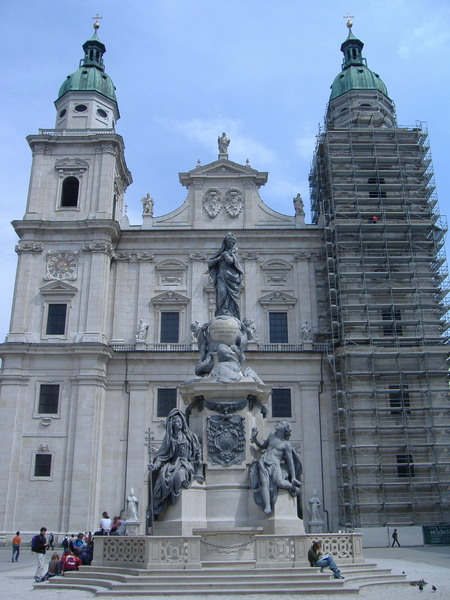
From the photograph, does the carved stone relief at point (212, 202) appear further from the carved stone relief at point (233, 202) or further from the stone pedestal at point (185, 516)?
the stone pedestal at point (185, 516)

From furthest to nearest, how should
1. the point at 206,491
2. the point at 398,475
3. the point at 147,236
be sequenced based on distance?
1. the point at 147,236
2. the point at 398,475
3. the point at 206,491

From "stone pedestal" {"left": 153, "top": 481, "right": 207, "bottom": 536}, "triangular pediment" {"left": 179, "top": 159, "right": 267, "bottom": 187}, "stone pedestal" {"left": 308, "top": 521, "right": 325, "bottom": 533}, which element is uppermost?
"triangular pediment" {"left": 179, "top": 159, "right": 267, "bottom": 187}

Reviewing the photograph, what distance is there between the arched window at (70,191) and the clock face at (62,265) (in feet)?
11.0

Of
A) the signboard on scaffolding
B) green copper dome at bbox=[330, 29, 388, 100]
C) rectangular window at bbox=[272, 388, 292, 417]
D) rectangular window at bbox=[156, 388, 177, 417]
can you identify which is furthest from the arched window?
the signboard on scaffolding

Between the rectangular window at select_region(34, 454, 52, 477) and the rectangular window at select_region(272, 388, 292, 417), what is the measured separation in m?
10.9

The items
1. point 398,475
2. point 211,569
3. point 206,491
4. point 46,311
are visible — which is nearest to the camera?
point 211,569

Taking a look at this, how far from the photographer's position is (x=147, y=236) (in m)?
34.8

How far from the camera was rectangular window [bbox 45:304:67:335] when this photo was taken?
3234 cm

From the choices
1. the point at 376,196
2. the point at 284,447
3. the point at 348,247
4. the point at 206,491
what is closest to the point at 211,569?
the point at 206,491

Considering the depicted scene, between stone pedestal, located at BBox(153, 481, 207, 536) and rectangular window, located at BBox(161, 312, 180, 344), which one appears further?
rectangular window, located at BBox(161, 312, 180, 344)

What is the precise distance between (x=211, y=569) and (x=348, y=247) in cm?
2466

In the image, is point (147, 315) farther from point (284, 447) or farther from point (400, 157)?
point (284, 447)

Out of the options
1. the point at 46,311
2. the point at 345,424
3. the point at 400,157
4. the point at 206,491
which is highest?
the point at 400,157

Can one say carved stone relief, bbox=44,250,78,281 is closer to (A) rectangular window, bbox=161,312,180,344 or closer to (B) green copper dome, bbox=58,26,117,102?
(A) rectangular window, bbox=161,312,180,344
